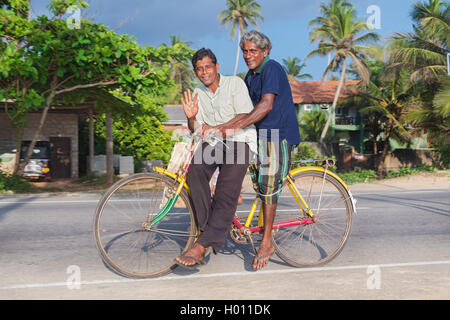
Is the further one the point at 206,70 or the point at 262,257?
the point at 262,257

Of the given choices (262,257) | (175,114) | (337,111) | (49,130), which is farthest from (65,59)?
(337,111)

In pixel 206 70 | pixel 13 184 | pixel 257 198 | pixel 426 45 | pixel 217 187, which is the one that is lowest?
pixel 13 184

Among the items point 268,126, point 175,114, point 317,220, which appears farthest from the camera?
point 175,114

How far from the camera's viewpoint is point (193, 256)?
3885 mm

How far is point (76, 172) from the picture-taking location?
2092 centimetres

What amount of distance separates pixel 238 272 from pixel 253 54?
1.89 meters

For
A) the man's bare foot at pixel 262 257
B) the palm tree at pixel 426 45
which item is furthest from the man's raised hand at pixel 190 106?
the palm tree at pixel 426 45

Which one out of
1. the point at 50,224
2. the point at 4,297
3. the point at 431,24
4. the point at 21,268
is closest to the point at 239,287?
the point at 4,297

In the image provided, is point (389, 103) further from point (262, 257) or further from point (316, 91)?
point (262, 257)

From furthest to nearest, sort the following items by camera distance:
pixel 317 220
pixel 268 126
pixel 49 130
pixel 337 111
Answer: pixel 337 111 < pixel 49 130 < pixel 317 220 < pixel 268 126

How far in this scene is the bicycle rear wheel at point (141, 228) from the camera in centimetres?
387

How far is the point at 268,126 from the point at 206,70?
0.73 m

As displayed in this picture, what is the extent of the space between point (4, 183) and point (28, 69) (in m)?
3.64

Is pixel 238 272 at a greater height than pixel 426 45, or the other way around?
pixel 426 45
